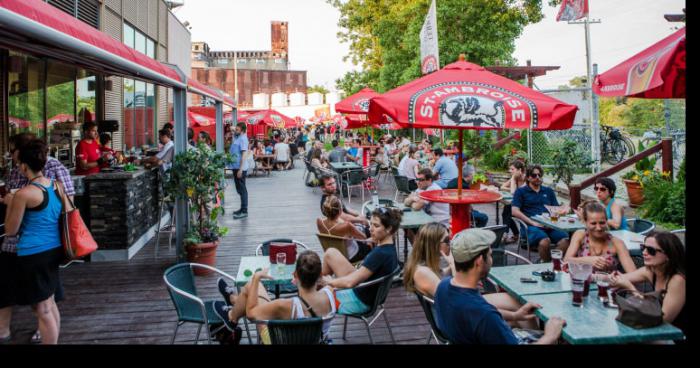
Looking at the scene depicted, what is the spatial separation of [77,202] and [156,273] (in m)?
1.58

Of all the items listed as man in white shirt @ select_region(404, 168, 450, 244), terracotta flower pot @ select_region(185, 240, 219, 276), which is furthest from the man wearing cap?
terracotta flower pot @ select_region(185, 240, 219, 276)

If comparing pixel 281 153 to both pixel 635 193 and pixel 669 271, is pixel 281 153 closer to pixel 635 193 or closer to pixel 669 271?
pixel 635 193

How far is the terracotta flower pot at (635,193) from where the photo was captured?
9.92 metres

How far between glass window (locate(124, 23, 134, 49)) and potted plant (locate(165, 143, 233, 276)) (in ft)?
31.8

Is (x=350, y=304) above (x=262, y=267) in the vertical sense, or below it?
below

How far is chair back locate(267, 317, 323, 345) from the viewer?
316cm

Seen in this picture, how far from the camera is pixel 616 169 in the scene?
31.2 feet

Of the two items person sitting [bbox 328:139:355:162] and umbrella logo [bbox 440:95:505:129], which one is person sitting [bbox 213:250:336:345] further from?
person sitting [bbox 328:139:355:162]

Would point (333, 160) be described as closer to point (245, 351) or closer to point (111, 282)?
point (111, 282)

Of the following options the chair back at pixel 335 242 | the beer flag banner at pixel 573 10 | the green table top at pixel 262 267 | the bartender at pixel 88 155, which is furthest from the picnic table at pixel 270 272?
the beer flag banner at pixel 573 10

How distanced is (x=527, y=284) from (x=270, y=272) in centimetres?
184

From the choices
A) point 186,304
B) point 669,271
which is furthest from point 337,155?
point 669,271

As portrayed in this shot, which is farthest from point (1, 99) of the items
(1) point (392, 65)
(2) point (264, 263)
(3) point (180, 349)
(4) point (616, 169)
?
(1) point (392, 65)

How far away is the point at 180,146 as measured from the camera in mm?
7305
